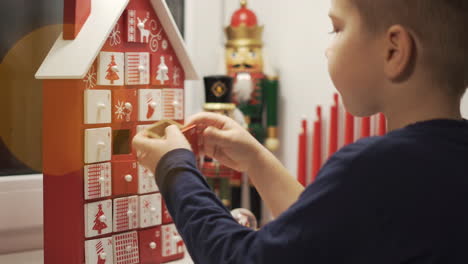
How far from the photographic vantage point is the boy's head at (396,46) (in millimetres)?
449

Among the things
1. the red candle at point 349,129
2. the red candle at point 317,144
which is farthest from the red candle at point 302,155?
the red candle at point 349,129

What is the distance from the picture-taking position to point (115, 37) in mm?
684

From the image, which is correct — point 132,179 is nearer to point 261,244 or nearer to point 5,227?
point 5,227

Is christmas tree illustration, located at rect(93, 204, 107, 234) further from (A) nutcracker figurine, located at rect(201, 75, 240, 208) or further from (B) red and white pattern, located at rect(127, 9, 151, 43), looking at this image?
(A) nutcracker figurine, located at rect(201, 75, 240, 208)

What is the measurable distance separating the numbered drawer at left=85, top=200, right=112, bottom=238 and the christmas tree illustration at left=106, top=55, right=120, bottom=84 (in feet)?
0.51

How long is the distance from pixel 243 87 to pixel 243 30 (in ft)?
0.55

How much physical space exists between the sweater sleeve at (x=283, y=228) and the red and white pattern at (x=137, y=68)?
244 millimetres

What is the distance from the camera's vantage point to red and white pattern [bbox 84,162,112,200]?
654 millimetres

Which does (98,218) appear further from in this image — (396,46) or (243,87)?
(243,87)

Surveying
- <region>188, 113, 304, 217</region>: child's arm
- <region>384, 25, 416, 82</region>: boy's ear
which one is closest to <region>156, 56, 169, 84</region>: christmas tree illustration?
<region>188, 113, 304, 217</region>: child's arm

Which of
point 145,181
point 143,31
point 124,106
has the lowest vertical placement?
point 145,181

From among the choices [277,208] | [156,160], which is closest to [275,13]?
[277,208]

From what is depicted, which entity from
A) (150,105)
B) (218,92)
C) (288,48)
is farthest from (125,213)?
(288,48)

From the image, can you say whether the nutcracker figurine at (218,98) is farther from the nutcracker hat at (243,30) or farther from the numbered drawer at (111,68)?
the numbered drawer at (111,68)
